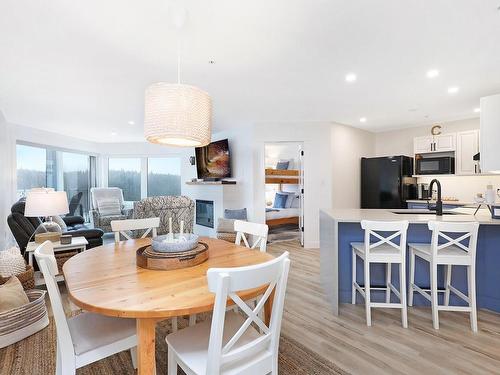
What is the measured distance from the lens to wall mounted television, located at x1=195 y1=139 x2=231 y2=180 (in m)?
5.80

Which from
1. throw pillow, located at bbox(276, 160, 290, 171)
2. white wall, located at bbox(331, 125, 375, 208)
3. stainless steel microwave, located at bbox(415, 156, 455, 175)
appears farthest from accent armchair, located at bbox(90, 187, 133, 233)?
stainless steel microwave, located at bbox(415, 156, 455, 175)

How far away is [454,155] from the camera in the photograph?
509cm

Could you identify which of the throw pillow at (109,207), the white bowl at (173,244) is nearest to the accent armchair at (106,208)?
the throw pillow at (109,207)

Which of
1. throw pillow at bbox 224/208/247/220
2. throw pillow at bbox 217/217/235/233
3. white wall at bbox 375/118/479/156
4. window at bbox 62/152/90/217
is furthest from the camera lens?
window at bbox 62/152/90/217

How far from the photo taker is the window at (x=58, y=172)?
5461 millimetres

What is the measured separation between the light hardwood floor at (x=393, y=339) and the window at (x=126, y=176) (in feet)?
21.2

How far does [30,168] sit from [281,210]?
18.7ft

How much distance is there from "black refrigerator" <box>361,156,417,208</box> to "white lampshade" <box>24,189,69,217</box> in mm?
5543

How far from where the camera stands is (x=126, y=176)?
794 centimetres

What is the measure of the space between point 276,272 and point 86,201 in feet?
25.3

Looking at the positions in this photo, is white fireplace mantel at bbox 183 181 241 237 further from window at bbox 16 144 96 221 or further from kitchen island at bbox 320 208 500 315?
window at bbox 16 144 96 221

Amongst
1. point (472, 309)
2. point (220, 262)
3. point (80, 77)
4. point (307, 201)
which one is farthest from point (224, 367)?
point (307, 201)

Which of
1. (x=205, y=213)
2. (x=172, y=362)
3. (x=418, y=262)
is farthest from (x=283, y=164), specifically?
(x=172, y=362)

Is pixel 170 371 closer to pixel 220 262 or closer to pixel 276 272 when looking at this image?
pixel 220 262
